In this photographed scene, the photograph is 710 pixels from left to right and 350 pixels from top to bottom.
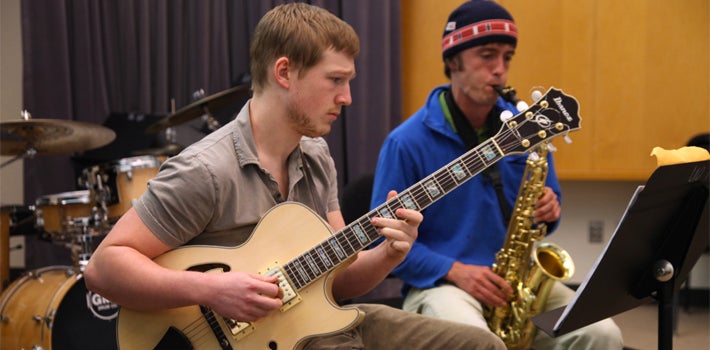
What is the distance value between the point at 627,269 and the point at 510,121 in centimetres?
49

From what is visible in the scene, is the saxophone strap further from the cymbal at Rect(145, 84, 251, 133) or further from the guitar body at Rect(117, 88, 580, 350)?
the cymbal at Rect(145, 84, 251, 133)

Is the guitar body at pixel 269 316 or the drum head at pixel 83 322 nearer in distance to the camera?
the guitar body at pixel 269 316

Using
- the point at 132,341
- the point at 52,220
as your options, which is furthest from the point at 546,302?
the point at 52,220

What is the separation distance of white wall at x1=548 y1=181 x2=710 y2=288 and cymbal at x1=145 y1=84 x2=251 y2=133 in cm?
263

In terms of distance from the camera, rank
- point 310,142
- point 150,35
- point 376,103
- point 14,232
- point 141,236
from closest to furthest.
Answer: point 141,236
point 310,142
point 14,232
point 150,35
point 376,103

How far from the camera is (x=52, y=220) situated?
3.51 m

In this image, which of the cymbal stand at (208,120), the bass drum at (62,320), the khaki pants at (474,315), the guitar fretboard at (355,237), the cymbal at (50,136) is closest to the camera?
the guitar fretboard at (355,237)

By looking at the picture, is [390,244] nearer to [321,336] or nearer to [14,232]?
[321,336]

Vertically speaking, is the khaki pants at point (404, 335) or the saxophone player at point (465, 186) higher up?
the saxophone player at point (465, 186)

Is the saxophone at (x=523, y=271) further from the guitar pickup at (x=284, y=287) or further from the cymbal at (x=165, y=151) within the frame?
the cymbal at (x=165, y=151)

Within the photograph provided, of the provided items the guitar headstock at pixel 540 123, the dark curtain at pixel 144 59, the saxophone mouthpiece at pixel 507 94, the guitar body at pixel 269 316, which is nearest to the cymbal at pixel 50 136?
the dark curtain at pixel 144 59

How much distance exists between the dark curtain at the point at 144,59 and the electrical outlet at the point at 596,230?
176 cm

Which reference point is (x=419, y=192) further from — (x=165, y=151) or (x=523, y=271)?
(x=165, y=151)

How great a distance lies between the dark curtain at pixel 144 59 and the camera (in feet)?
14.3
